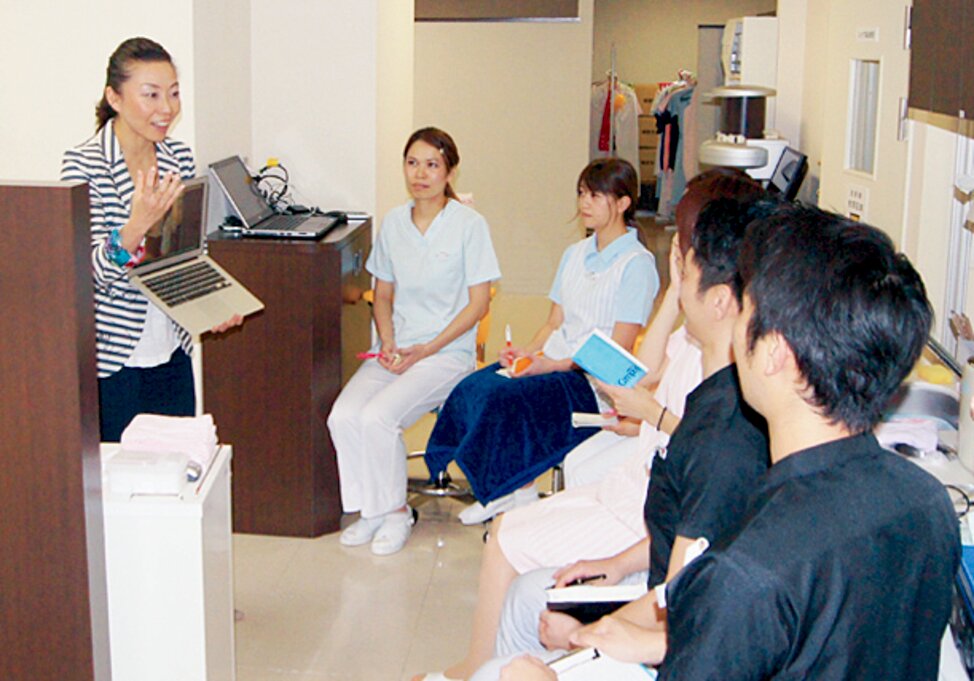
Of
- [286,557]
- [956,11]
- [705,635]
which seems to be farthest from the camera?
[286,557]

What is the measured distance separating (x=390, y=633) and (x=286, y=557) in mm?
635

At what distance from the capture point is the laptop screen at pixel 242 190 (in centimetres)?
402

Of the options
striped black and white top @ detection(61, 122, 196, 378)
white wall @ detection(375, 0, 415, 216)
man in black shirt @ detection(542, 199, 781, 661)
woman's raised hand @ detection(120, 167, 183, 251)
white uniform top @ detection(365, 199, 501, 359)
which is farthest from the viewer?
white wall @ detection(375, 0, 415, 216)

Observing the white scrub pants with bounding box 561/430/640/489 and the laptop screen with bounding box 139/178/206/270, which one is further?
the white scrub pants with bounding box 561/430/640/489

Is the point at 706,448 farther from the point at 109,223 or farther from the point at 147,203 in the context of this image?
A: the point at 109,223

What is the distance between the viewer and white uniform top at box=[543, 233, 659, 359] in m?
3.75

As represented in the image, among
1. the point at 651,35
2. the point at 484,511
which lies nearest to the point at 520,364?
the point at 484,511

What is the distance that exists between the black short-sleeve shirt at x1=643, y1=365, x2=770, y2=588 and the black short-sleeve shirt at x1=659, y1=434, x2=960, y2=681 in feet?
1.23

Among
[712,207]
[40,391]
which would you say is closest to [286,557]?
[40,391]

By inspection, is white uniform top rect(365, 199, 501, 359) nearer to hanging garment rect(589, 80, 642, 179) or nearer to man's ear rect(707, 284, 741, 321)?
man's ear rect(707, 284, 741, 321)

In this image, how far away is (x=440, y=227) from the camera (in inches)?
163

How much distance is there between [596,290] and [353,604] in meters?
1.25

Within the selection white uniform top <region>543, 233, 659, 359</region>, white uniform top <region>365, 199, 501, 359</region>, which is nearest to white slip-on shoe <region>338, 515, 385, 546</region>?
white uniform top <region>365, 199, 501, 359</region>

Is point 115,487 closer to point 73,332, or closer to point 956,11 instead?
point 73,332
